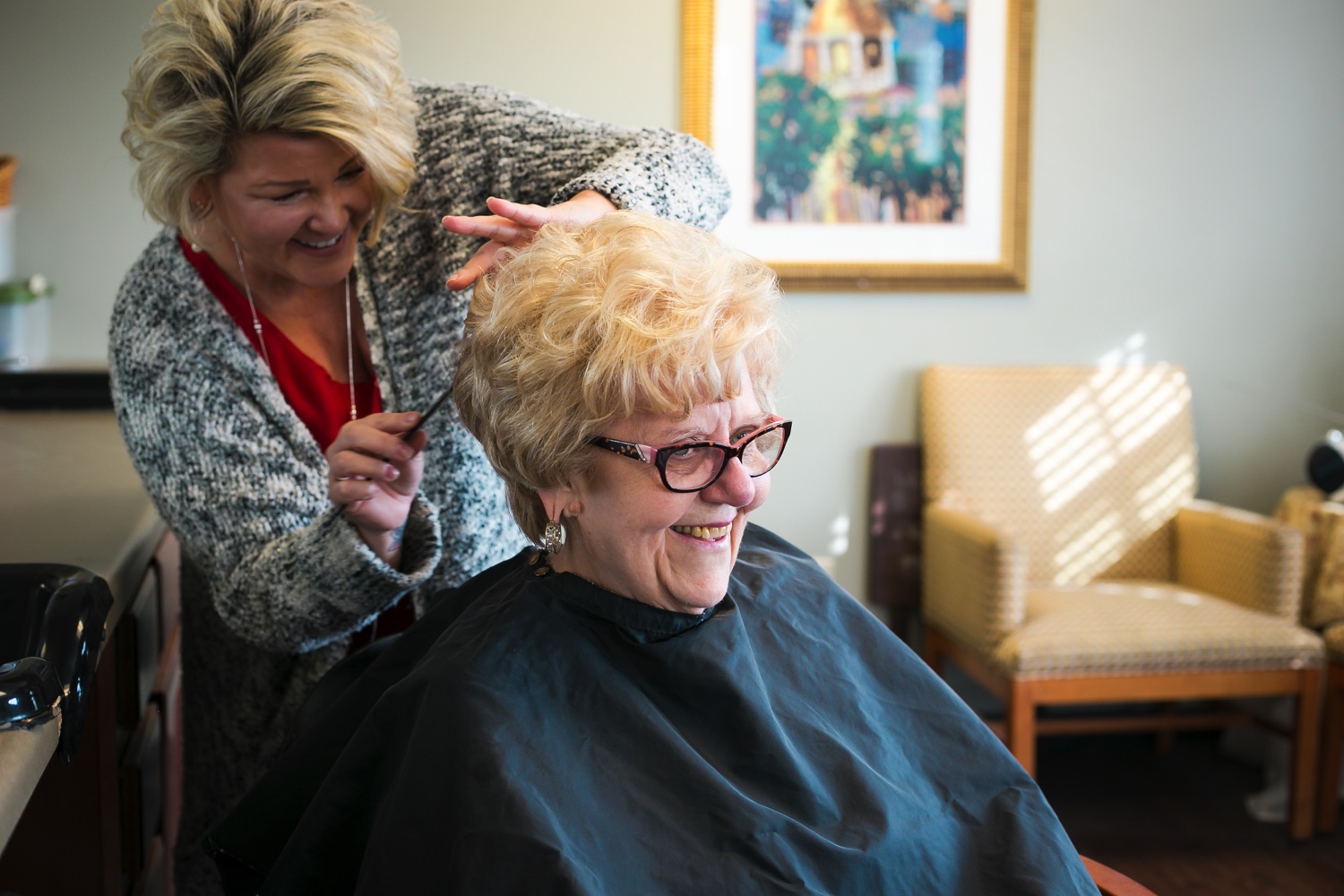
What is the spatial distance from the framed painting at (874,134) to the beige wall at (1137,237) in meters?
0.09

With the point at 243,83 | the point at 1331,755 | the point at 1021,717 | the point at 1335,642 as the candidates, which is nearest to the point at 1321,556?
the point at 1335,642

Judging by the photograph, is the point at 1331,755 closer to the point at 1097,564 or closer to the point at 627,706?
the point at 1097,564

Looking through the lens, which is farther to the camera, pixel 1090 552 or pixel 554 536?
pixel 1090 552

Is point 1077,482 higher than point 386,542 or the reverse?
the reverse

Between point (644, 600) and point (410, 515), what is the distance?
351mm

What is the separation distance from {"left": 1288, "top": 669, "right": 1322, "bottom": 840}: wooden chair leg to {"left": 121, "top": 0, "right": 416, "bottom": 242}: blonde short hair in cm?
283

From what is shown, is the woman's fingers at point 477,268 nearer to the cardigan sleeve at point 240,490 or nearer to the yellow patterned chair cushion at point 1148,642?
the cardigan sleeve at point 240,490

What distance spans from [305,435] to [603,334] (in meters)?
0.56

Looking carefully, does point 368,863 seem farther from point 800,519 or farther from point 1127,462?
point 1127,462

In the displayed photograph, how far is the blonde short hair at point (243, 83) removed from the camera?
1215 mm

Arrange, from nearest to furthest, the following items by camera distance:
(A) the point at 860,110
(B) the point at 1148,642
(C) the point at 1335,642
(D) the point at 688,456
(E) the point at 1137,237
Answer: (D) the point at 688,456, (B) the point at 1148,642, (C) the point at 1335,642, (A) the point at 860,110, (E) the point at 1137,237

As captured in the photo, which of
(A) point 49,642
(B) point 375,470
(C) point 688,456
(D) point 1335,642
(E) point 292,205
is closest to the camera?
(A) point 49,642

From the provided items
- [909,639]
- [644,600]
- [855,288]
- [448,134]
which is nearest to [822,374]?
[855,288]

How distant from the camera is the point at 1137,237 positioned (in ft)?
11.5
